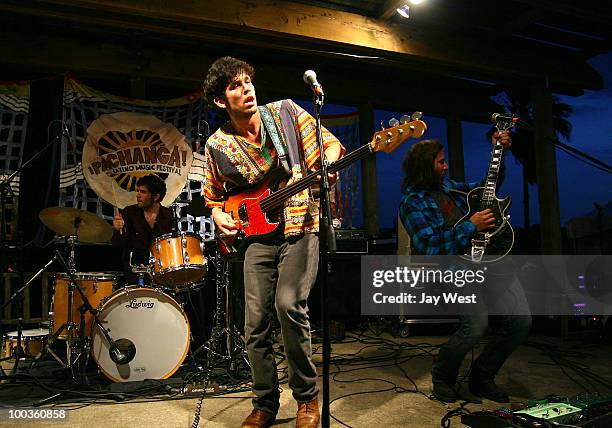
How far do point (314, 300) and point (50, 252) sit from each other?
339cm

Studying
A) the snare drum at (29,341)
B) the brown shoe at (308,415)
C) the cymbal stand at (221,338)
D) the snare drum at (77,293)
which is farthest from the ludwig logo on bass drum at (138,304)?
the brown shoe at (308,415)

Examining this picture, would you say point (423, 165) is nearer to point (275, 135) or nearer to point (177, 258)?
point (275, 135)

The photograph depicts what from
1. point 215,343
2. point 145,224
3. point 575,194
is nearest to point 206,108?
point 145,224

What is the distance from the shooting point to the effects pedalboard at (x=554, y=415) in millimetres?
2205

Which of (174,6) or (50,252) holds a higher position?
(174,6)

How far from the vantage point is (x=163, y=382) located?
3.93m

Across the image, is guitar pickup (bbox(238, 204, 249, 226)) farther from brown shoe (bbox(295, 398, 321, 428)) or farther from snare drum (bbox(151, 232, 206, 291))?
snare drum (bbox(151, 232, 206, 291))

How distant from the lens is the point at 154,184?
5375 millimetres

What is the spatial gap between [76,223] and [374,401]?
2.87m

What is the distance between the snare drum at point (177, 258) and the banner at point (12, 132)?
2.21 meters

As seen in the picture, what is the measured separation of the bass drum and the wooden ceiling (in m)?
2.44

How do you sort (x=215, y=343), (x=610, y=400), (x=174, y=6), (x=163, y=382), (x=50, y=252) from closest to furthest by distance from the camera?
(x=610, y=400)
(x=163, y=382)
(x=174, y=6)
(x=215, y=343)
(x=50, y=252)

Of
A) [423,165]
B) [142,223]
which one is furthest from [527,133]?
[142,223]

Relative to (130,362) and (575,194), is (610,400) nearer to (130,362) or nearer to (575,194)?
(130,362)
